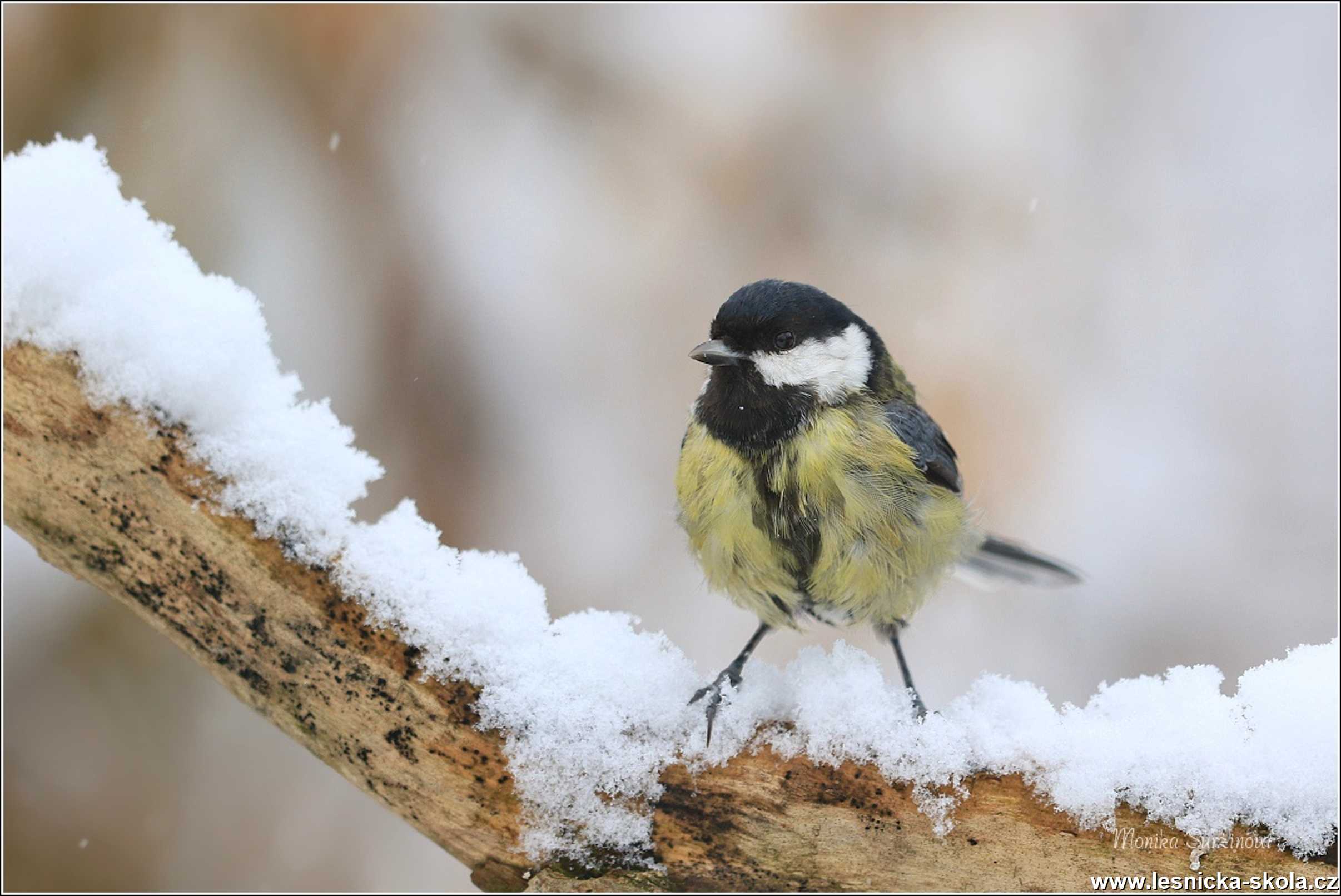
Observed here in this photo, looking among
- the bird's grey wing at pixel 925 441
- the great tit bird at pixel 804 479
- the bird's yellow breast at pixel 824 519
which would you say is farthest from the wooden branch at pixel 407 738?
the bird's grey wing at pixel 925 441

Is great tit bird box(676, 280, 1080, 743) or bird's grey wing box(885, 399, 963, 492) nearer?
great tit bird box(676, 280, 1080, 743)

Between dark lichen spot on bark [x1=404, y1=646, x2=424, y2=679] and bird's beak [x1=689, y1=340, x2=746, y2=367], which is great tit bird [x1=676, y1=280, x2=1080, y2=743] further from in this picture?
dark lichen spot on bark [x1=404, y1=646, x2=424, y2=679]

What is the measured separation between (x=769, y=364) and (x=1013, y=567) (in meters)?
0.98

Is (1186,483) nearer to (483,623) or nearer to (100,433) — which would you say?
(483,623)

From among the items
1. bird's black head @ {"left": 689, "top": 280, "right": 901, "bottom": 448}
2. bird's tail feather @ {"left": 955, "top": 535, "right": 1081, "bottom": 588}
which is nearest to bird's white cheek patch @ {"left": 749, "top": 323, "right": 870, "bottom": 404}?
bird's black head @ {"left": 689, "top": 280, "right": 901, "bottom": 448}

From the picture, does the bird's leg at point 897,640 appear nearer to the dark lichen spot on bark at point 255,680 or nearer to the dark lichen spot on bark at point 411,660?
the dark lichen spot on bark at point 411,660

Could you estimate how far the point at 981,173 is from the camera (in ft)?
9.67

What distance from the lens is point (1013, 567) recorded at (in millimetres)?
2359

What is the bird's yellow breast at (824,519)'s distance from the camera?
1733 millimetres

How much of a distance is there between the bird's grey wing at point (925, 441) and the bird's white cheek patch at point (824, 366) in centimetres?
10

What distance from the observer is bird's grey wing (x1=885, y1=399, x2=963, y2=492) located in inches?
73.4

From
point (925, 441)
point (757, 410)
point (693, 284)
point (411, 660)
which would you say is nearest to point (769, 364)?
point (757, 410)

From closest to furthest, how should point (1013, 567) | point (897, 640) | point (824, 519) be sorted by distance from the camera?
point (824, 519), point (897, 640), point (1013, 567)

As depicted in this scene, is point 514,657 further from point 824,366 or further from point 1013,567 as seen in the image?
point 1013,567
